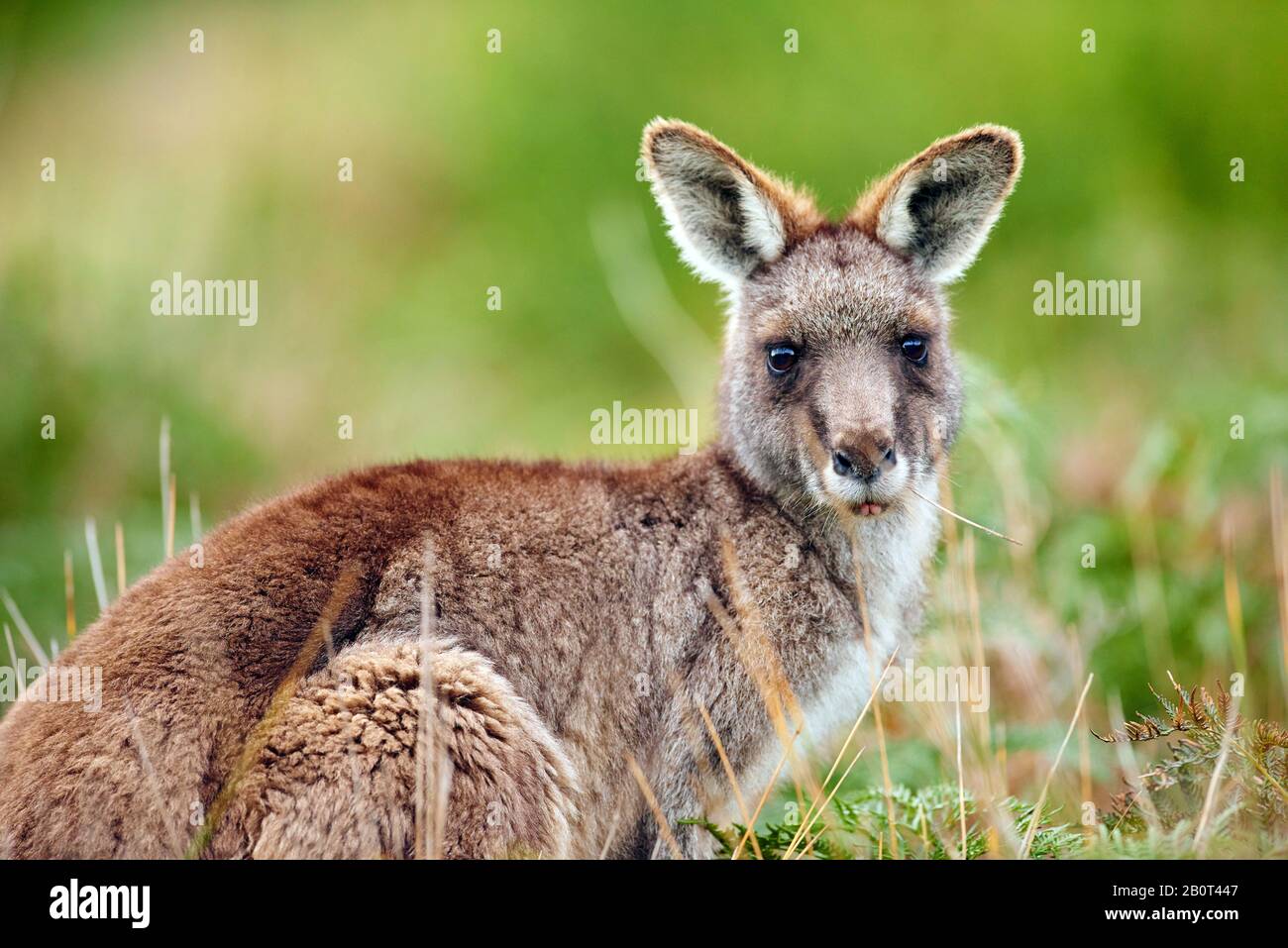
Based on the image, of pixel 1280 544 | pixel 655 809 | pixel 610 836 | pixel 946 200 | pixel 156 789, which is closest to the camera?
pixel 156 789

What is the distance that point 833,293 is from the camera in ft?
24.3

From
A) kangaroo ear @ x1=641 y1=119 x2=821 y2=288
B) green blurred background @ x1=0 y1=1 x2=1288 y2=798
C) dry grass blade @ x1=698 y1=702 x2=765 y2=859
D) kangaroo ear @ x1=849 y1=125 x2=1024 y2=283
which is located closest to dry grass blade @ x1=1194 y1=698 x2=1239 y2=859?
dry grass blade @ x1=698 y1=702 x2=765 y2=859

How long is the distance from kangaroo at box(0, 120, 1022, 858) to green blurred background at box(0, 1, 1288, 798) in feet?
12.0

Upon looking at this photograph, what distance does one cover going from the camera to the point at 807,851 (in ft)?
19.8

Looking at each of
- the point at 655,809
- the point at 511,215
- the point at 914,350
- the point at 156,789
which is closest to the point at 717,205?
the point at 914,350

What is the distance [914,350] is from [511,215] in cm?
1058

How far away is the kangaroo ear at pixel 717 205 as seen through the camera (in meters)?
7.44

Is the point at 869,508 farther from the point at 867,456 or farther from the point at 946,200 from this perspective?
the point at 946,200

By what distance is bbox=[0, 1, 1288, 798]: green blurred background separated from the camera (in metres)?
12.5

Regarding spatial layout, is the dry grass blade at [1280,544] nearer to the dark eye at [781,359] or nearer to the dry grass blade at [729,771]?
the dark eye at [781,359]

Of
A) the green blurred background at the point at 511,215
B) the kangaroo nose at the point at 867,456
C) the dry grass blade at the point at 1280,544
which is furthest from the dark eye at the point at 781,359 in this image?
the green blurred background at the point at 511,215
